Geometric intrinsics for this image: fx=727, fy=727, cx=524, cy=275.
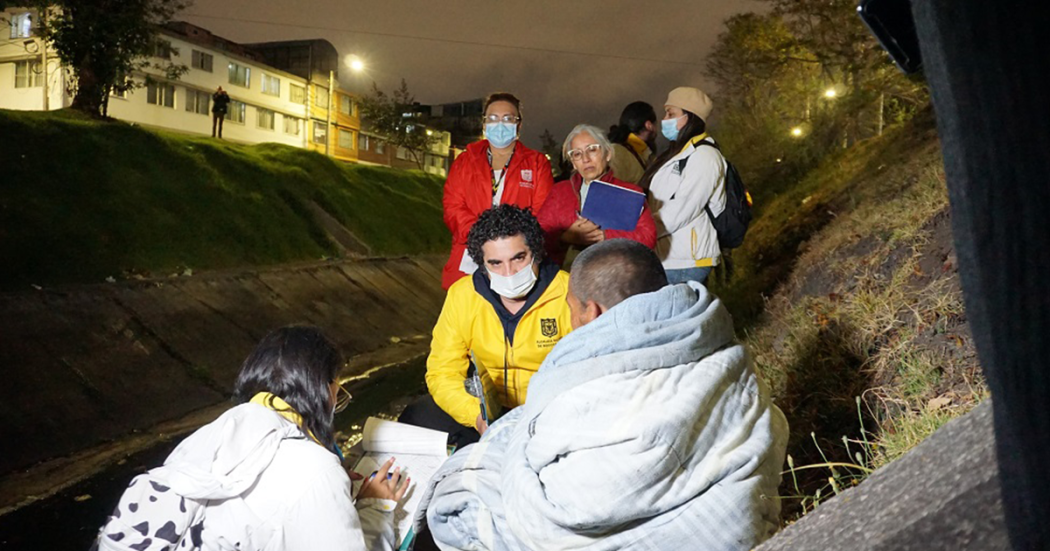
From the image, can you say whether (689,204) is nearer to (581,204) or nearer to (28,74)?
(581,204)

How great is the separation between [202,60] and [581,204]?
37.1 meters

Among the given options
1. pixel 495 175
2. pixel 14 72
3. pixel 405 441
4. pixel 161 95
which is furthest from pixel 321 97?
pixel 405 441

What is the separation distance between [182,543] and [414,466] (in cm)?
104

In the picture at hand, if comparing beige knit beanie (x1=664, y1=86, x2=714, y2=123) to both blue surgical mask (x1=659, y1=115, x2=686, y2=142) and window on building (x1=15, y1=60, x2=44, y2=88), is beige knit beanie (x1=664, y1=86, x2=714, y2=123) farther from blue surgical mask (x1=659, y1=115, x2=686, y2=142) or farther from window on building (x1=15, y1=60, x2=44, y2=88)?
window on building (x1=15, y1=60, x2=44, y2=88)

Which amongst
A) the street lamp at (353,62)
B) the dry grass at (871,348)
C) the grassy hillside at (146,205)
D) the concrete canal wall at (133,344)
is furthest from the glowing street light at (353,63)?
the dry grass at (871,348)

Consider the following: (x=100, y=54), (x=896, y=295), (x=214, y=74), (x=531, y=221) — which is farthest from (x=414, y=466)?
(x=214, y=74)

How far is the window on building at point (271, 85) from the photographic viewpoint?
134 ft

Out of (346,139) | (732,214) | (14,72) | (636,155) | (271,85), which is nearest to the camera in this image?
(732,214)

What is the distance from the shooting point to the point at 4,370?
22.7 ft

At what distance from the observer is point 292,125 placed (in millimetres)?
43406

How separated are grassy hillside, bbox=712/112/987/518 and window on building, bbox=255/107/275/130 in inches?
1469

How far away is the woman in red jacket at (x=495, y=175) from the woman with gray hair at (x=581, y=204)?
0.30 m

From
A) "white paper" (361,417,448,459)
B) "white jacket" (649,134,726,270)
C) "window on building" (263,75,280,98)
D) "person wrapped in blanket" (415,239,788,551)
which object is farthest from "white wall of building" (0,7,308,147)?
"person wrapped in blanket" (415,239,788,551)

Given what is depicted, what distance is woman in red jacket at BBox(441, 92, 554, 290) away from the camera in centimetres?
503
